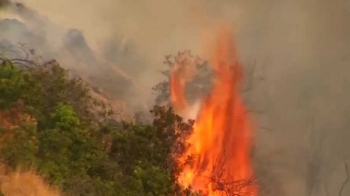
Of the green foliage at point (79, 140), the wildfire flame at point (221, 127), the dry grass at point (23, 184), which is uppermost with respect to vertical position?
the wildfire flame at point (221, 127)

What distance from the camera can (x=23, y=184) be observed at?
4.17 meters

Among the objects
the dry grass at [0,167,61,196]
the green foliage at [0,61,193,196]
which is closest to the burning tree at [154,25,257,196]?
the green foliage at [0,61,193,196]

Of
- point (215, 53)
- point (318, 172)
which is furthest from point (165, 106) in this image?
point (318, 172)

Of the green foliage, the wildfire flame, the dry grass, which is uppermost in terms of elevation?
the wildfire flame

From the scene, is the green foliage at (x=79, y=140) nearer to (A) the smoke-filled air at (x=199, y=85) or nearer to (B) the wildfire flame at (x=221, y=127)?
(A) the smoke-filled air at (x=199, y=85)

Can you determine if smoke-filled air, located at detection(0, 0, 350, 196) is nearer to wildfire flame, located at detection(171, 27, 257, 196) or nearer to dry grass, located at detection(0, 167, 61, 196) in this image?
wildfire flame, located at detection(171, 27, 257, 196)

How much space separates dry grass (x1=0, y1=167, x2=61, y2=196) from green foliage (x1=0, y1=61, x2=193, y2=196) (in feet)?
0.24

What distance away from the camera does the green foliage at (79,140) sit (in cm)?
444

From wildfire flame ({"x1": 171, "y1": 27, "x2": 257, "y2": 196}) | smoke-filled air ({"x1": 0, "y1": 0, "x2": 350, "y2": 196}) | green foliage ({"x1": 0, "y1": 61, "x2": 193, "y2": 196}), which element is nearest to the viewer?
green foliage ({"x1": 0, "y1": 61, "x2": 193, "y2": 196})

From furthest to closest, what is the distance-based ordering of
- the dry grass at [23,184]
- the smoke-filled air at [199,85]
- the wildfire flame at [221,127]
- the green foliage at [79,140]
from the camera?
1. the wildfire flame at [221,127]
2. the smoke-filled air at [199,85]
3. the green foliage at [79,140]
4. the dry grass at [23,184]

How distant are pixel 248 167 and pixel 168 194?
1261 millimetres

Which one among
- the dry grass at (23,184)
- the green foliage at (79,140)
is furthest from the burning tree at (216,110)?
the dry grass at (23,184)

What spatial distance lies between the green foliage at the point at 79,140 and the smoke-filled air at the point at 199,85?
16 millimetres

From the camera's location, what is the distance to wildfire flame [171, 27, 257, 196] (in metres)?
5.45
